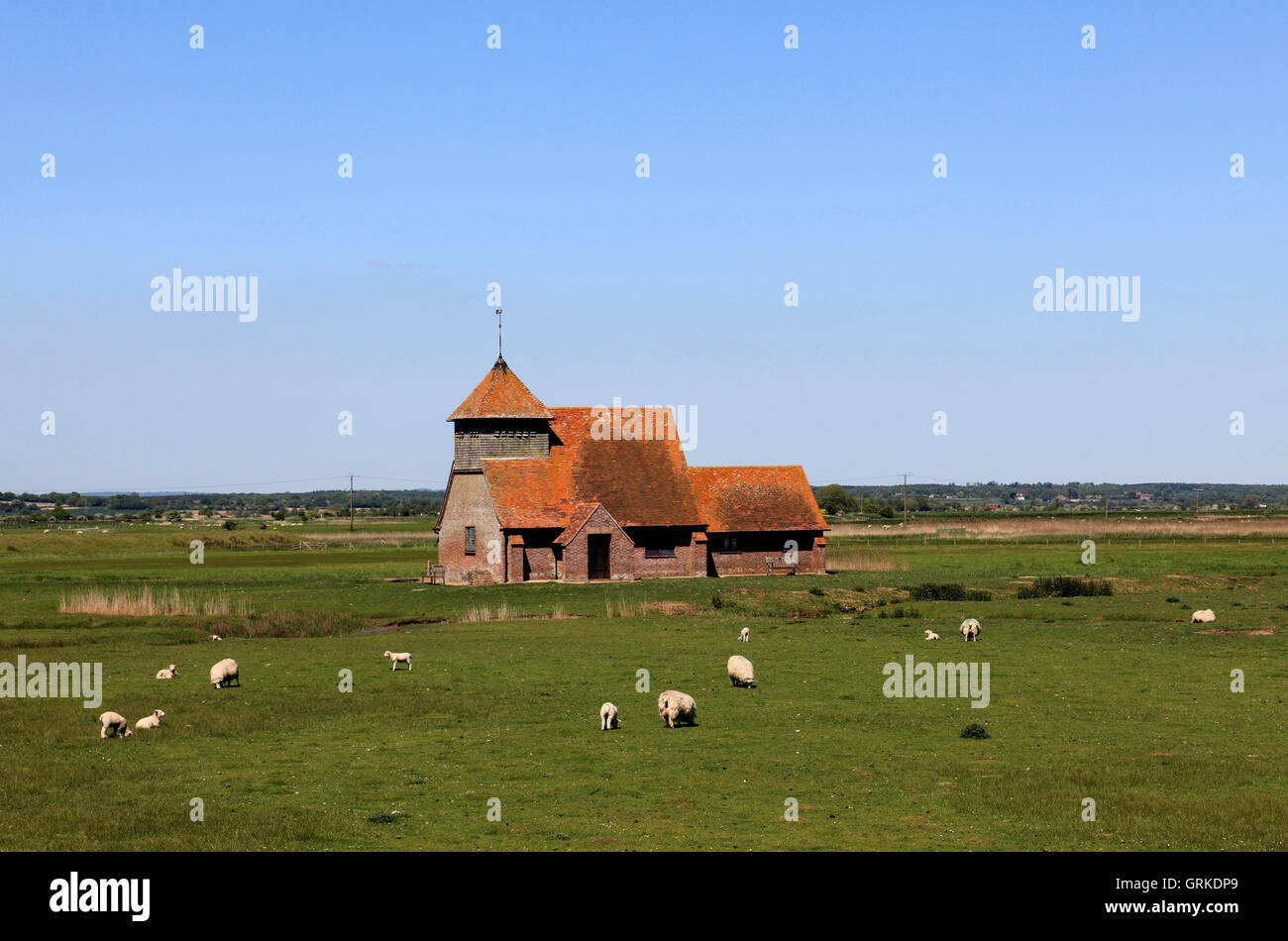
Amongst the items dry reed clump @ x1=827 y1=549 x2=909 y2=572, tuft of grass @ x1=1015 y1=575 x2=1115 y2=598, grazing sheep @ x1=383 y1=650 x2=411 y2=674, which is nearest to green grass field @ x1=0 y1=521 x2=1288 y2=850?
grazing sheep @ x1=383 y1=650 x2=411 y2=674

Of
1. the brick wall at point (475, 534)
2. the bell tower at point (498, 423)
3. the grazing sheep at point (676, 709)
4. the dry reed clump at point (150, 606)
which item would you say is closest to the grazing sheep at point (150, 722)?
the grazing sheep at point (676, 709)

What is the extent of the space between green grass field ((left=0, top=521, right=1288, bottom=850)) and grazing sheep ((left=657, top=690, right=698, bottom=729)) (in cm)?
44

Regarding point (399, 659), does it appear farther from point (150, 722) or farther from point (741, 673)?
point (150, 722)

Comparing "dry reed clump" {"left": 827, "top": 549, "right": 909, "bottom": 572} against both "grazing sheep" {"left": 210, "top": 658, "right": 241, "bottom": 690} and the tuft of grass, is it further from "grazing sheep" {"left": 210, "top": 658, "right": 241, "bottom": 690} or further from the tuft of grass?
"grazing sheep" {"left": 210, "top": 658, "right": 241, "bottom": 690}

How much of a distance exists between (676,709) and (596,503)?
5089 centimetres

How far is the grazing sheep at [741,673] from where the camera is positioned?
34250 millimetres

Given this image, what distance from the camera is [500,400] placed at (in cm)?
8281

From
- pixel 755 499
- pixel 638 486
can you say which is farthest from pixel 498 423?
pixel 755 499

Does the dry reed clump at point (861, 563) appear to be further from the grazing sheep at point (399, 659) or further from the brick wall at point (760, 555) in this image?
the grazing sheep at point (399, 659)

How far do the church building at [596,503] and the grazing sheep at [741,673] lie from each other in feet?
142

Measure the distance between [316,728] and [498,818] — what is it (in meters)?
10.7
